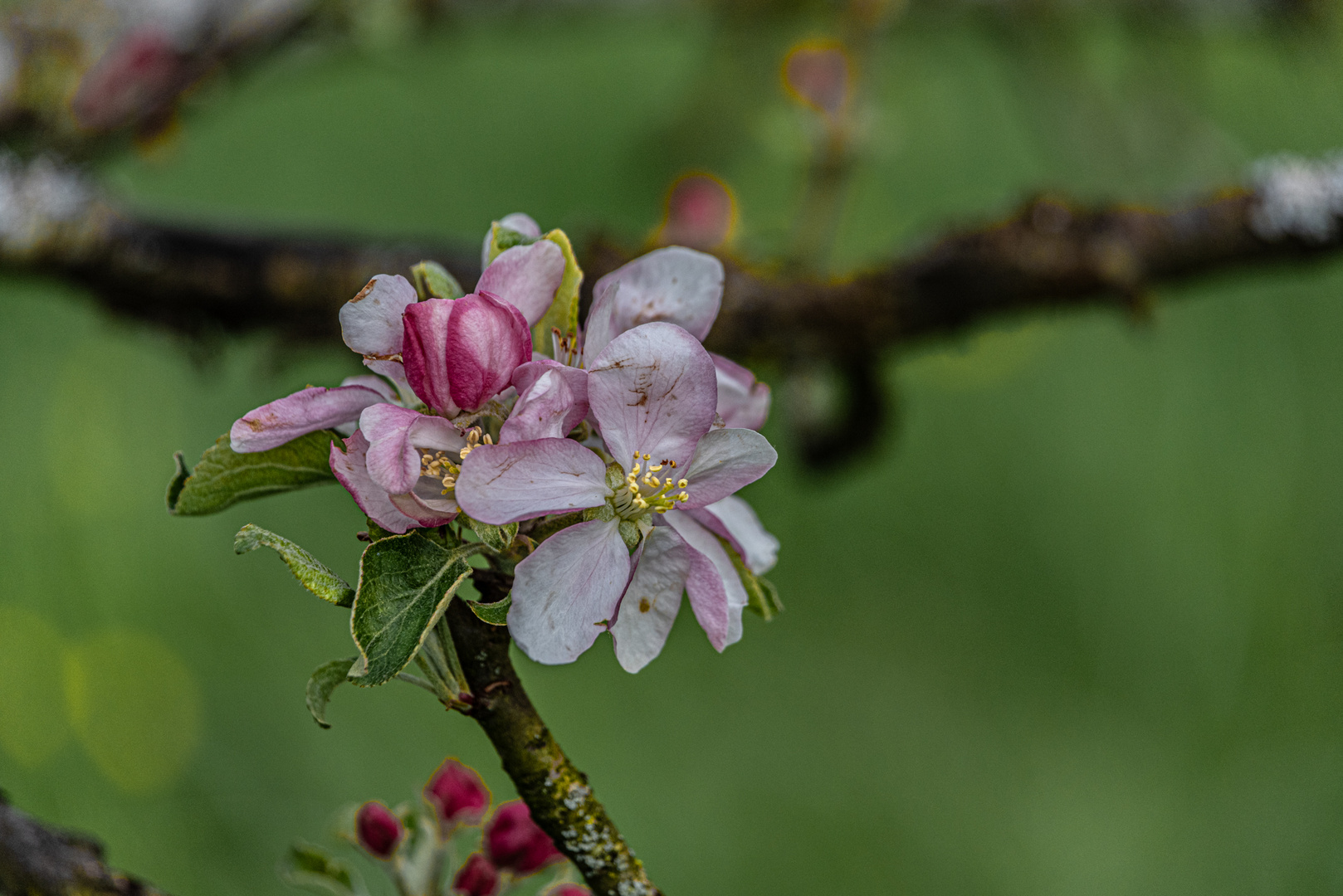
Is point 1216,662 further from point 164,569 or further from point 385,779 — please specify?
point 164,569

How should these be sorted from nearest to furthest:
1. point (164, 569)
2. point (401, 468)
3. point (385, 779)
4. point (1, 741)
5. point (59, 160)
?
point (401, 468), point (59, 160), point (1, 741), point (385, 779), point (164, 569)

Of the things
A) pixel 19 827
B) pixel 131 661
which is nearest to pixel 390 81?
pixel 131 661

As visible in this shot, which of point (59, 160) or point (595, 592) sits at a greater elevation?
point (59, 160)

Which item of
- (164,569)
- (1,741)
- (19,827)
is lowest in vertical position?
(19,827)

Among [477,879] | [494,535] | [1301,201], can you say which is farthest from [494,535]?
[1301,201]

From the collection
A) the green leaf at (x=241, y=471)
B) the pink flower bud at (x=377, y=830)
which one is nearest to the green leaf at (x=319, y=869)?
the pink flower bud at (x=377, y=830)

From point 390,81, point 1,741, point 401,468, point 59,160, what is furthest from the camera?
point 390,81

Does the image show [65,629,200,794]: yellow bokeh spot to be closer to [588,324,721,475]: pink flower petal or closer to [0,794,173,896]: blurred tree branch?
[0,794,173,896]: blurred tree branch
